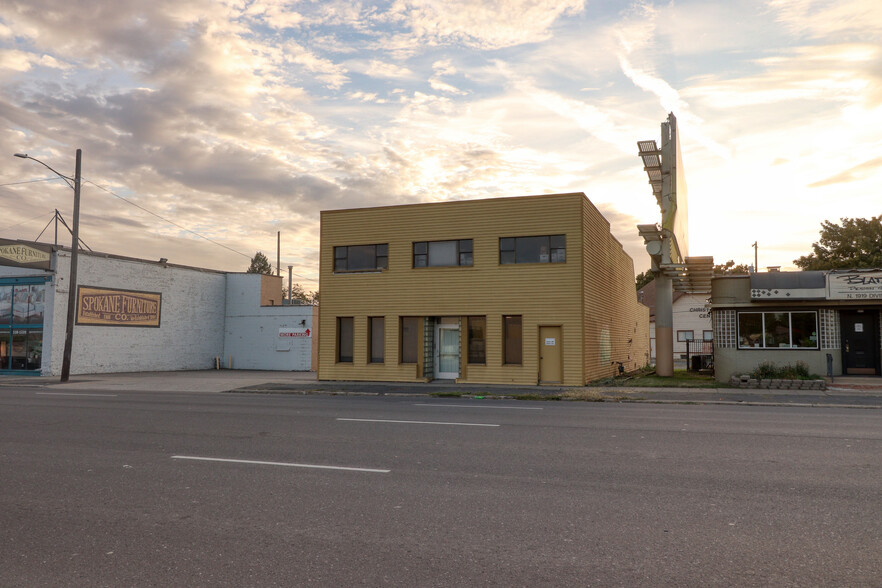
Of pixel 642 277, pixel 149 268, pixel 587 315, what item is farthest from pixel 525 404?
pixel 642 277

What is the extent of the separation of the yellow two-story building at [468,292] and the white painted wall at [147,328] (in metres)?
15.2

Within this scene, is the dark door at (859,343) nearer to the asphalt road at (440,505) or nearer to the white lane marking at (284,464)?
the asphalt road at (440,505)

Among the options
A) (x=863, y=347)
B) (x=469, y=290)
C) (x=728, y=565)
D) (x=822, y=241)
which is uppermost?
(x=822, y=241)

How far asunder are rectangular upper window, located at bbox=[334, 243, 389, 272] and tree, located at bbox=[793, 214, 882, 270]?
47.7 meters

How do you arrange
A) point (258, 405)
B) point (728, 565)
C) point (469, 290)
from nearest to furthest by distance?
point (728, 565) → point (258, 405) → point (469, 290)

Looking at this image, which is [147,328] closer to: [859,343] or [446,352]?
[446,352]

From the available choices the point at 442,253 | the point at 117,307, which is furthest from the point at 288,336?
the point at 442,253

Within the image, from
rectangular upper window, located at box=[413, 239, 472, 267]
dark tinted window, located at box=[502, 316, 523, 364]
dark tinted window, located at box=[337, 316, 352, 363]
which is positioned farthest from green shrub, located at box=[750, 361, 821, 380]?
dark tinted window, located at box=[337, 316, 352, 363]

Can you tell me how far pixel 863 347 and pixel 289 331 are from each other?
31.0m

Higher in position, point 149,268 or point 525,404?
point 149,268

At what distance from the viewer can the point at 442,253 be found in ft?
90.0

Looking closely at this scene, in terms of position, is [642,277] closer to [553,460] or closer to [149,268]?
[149,268]

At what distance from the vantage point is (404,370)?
26.8m

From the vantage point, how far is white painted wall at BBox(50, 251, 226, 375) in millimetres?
33562
